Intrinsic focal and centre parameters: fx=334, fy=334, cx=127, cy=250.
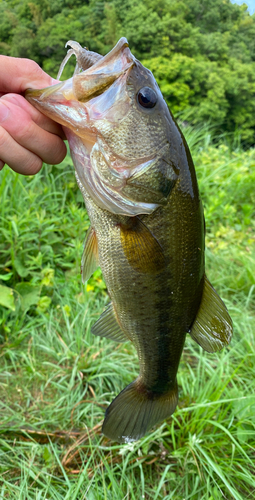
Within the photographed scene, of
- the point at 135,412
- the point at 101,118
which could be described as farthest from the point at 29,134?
the point at 135,412

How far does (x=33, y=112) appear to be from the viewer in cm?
115

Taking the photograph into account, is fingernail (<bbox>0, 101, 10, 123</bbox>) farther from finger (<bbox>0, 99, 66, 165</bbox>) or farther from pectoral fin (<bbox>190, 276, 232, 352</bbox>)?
pectoral fin (<bbox>190, 276, 232, 352</bbox>)

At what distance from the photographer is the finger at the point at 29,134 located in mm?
1110

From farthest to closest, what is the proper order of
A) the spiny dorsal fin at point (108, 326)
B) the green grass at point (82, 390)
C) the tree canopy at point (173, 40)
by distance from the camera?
the tree canopy at point (173, 40) → the green grass at point (82, 390) → the spiny dorsal fin at point (108, 326)

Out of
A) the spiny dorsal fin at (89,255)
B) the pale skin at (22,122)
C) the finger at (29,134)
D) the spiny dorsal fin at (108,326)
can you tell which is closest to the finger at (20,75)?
the pale skin at (22,122)

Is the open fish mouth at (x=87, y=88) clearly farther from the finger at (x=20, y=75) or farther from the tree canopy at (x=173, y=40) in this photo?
the tree canopy at (x=173, y=40)

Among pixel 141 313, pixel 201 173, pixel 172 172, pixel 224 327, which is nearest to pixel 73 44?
pixel 172 172

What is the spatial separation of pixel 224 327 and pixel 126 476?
3.92ft

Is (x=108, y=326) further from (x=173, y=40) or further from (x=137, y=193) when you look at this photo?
(x=173, y=40)

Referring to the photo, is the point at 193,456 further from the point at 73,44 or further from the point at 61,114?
the point at 73,44

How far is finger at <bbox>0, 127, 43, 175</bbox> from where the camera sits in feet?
3.73

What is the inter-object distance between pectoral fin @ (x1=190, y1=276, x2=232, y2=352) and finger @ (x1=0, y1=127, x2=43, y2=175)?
30.3 inches

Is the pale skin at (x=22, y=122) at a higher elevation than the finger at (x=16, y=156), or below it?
higher

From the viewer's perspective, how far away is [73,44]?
3.41ft
